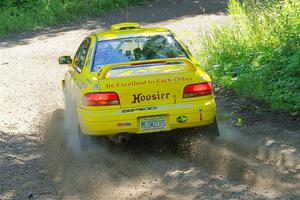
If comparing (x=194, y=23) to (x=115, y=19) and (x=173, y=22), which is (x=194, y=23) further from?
(x=115, y=19)

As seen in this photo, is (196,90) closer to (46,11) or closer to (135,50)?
(135,50)

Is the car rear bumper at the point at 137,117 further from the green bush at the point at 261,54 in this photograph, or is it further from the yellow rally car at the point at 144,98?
the green bush at the point at 261,54

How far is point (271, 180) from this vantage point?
606 cm

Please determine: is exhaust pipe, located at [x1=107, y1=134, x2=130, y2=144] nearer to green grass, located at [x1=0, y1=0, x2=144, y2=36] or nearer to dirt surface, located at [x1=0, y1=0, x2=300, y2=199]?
dirt surface, located at [x1=0, y1=0, x2=300, y2=199]

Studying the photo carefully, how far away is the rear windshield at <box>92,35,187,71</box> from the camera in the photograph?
7.50 metres

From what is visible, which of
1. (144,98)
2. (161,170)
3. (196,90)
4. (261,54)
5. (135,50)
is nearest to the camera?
(161,170)

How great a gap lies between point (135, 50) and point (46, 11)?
633 inches

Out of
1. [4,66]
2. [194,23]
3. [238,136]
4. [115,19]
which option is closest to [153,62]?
[238,136]

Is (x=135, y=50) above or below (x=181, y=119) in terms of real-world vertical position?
above

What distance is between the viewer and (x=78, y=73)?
7746 millimetres

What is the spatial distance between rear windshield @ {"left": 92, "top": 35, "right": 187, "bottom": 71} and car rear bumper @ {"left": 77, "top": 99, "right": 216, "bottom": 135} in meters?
0.94

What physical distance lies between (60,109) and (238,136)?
13.4ft

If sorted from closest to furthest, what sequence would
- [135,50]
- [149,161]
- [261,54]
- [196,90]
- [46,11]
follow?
1. [196,90]
2. [149,161]
3. [135,50]
4. [261,54]
5. [46,11]

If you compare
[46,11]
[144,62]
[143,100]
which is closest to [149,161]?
[143,100]
